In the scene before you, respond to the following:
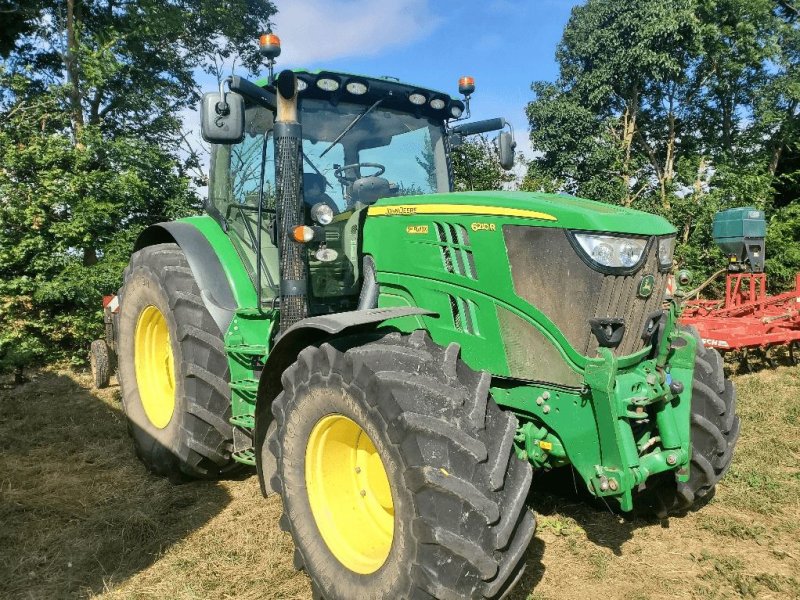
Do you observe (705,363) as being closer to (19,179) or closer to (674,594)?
(674,594)

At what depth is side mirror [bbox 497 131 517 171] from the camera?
4312 millimetres

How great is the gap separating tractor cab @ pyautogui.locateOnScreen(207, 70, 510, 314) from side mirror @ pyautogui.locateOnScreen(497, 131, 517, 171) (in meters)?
0.08

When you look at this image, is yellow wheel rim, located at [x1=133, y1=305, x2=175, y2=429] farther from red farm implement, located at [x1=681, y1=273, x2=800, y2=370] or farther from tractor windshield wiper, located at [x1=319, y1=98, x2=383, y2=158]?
red farm implement, located at [x1=681, y1=273, x2=800, y2=370]

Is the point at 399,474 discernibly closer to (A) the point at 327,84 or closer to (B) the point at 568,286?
(B) the point at 568,286

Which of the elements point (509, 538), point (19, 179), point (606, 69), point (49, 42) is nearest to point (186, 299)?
point (509, 538)

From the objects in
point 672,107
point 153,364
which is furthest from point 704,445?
point 672,107

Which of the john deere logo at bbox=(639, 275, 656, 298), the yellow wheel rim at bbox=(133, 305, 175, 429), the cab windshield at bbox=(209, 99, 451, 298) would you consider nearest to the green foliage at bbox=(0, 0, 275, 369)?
the yellow wheel rim at bbox=(133, 305, 175, 429)

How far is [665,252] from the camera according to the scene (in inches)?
117

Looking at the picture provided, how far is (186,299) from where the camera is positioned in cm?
396

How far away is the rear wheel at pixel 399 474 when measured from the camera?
220cm

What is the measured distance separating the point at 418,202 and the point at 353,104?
98cm

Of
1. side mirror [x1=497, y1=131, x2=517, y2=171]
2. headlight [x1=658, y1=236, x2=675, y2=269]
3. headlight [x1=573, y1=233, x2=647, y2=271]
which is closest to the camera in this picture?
headlight [x1=573, y1=233, x2=647, y2=271]

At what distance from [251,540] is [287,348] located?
3.71ft

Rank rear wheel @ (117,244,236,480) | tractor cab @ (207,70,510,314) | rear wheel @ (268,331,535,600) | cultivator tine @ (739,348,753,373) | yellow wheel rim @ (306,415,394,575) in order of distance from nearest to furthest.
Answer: rear wheel @ (268,331,535,600)
yellow wheel rim @ (306,415,394,575)
tractor cab @ (207,70,510,314)
rear wheel @ (117,244,236,480)
cultivator tine @ (739,348,753,373)
